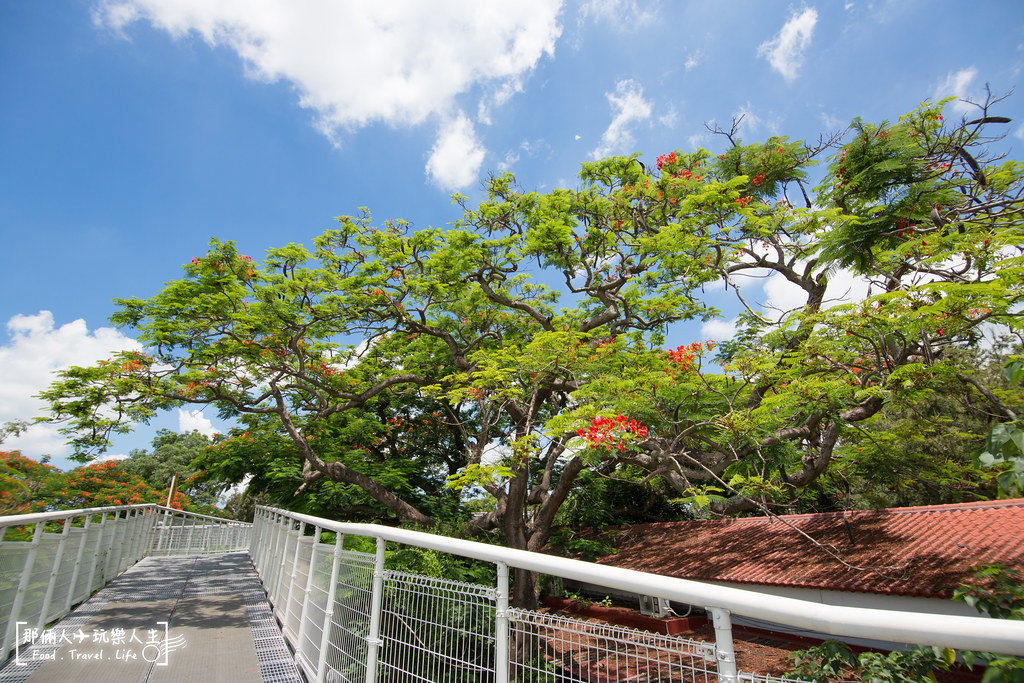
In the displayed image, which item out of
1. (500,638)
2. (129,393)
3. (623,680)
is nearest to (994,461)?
(623,680)

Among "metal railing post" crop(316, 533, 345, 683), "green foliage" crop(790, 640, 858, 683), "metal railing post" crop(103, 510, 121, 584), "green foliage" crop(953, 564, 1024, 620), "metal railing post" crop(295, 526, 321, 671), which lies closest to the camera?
"green foliage" crop(790, 640, 858, 683)

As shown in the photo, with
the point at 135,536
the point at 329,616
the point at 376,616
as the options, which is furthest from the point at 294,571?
the point at 135,536

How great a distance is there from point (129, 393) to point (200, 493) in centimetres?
3124

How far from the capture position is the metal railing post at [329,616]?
363 centimetres

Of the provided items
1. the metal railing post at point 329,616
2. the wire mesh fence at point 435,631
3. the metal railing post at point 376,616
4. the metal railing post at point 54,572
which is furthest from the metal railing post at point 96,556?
the wire mesh fence at point 435,631

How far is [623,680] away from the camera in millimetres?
1927

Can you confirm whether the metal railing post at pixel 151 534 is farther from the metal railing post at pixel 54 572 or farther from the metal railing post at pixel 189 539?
the metal railing post at pixel 54 572

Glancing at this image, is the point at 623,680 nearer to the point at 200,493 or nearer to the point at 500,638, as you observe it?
the point at 500,638

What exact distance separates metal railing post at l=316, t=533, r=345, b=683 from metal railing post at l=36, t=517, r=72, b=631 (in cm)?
318

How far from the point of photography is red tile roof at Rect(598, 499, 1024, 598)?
827 centimetres

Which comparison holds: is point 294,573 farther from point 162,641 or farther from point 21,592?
point 21,592

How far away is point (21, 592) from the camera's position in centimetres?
435

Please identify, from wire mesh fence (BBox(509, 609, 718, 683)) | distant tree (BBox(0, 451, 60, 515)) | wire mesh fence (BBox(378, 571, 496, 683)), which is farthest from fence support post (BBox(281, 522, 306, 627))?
distant tree (BBox(0, 451, 60, 515))

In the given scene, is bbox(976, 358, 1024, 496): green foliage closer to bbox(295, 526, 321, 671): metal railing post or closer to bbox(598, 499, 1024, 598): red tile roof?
bbox(295, 526, 321, 671): metal railing post
